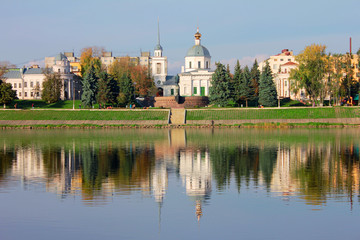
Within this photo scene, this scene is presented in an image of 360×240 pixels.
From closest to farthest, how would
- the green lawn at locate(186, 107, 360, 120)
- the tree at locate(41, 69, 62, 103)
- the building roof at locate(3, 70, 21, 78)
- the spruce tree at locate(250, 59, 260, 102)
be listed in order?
the green lawn at locate(186, 107, 360, 120), the spruce tree at locate(250, 59, 260, 102), the tree at locate(41, 69, 62, 103), the building roof at locate(3, 70, 21, 78)

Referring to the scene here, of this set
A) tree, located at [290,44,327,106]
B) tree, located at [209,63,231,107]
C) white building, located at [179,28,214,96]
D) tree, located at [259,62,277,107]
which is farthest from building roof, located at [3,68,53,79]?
tree, located at [290,44,327,106]

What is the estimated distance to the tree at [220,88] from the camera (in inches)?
3410

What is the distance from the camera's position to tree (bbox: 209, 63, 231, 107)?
8662 centimetres

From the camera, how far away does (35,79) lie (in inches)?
4422

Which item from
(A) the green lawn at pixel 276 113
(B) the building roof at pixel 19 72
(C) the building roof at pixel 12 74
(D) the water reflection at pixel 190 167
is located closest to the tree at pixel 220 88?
(A) the green lawn at pixel 276 113

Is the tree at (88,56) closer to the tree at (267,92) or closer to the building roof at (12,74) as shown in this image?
the building roof at (12,74)

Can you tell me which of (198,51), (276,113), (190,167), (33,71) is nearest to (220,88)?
(276,113)

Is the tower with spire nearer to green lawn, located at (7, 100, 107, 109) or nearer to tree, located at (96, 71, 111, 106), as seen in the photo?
green lawn, located at (7, 100, 107, 109)

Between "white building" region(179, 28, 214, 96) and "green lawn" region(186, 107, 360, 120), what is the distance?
2619 centimetres

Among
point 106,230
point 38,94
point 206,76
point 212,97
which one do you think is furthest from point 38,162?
point 38,94

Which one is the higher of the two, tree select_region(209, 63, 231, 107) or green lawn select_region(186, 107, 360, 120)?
tree select_region(209, 63, 231, 107)

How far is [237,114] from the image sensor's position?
7481 cm

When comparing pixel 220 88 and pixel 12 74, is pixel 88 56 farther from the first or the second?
pixel 220 88

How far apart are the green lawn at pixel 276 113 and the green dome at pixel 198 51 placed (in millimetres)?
29890
